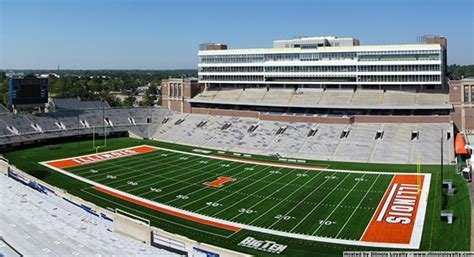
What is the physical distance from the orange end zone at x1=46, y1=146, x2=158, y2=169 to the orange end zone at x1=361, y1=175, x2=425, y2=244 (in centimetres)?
2592

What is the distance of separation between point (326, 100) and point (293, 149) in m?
9.89

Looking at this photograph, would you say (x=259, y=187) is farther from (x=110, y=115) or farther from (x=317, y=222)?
(x=110, y=115)

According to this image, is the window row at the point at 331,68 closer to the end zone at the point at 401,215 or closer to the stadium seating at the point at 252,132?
the stadium seating at the point at 252,132

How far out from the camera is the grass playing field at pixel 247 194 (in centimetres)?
2422

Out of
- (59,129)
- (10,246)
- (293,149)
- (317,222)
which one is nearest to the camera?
(10,246)

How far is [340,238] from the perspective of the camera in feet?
76.8

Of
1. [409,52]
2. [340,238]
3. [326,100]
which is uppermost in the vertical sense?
[409,52]

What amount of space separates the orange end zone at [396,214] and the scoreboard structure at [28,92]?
41251mm

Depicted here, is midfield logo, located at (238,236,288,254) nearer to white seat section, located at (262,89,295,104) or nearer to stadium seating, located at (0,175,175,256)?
stadium seating, located at (0,175,175,256)

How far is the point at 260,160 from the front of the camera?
42.9m

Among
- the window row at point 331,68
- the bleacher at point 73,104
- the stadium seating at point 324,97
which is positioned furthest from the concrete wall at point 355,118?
the bleacher at point 73,104

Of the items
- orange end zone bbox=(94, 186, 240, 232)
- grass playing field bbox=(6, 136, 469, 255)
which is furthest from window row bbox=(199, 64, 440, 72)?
orange end zone bbox=(94, 186, 240, 232)

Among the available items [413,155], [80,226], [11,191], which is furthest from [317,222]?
[413,155]

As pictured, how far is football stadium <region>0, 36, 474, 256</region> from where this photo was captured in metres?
21.8
